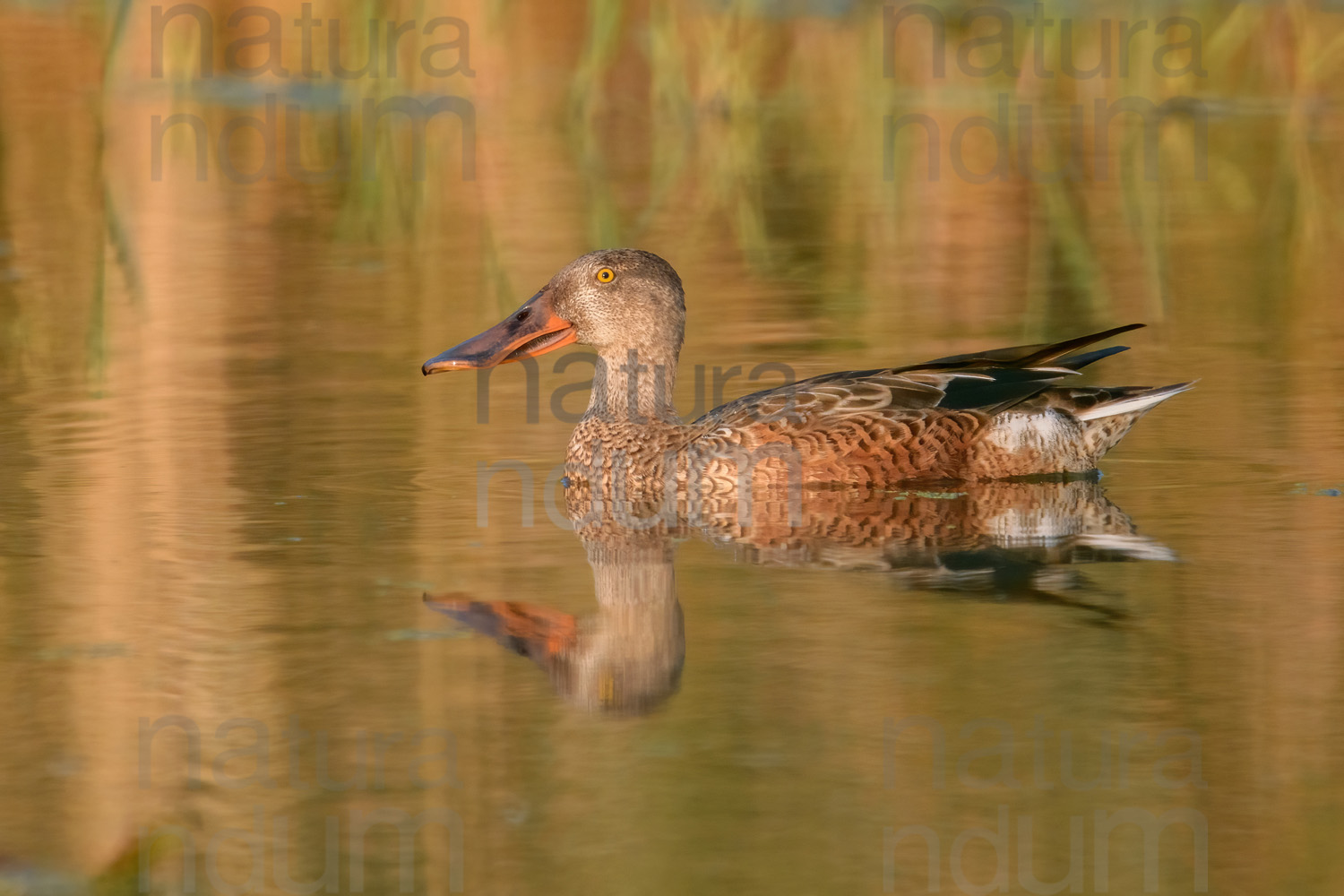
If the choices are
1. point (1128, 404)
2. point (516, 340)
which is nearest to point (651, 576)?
point (516, 340)

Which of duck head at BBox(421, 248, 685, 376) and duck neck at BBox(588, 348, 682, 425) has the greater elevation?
duck head at BBox(421, 248, 685, 376)

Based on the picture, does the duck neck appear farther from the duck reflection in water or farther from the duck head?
the duck reflection in water

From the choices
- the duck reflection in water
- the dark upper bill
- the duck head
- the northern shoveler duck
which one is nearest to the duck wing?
the northern shoveler duck

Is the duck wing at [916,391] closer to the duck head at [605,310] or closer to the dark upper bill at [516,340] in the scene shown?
the duck head at [605,310]

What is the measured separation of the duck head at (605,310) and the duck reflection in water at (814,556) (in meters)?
0.79

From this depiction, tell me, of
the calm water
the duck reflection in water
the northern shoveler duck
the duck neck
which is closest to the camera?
the calm water

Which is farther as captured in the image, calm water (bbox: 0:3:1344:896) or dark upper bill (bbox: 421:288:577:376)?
dark upper bill (bbox: 421:288:577:376)

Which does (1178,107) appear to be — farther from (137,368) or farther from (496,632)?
(496,632)

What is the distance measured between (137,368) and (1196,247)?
695 cm

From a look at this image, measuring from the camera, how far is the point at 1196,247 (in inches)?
571

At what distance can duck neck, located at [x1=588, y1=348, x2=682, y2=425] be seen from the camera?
31.1ft

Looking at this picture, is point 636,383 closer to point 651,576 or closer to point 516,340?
point 516,340

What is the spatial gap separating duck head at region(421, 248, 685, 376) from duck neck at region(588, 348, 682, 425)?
0.02 meters

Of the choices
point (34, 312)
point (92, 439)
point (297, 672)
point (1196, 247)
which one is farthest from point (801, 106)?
point (297, 672)
